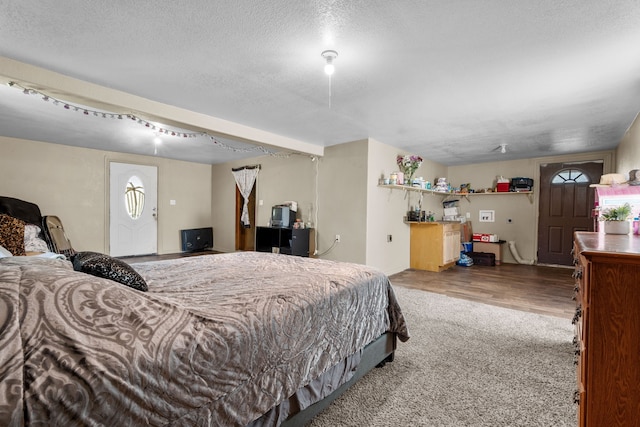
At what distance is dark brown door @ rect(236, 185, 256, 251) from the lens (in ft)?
23.0

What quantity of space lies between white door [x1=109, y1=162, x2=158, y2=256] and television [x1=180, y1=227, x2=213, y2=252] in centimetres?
60

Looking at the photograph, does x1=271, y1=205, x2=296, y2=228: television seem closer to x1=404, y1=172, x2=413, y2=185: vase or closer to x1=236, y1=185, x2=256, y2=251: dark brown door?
x1=236, y1=185, x2=256, y2=251: dark brown door

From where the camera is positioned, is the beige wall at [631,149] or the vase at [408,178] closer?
the beige wall at [631,149]

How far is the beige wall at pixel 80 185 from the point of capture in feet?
16.2

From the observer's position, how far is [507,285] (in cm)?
440

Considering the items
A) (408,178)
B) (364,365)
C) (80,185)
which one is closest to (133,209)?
(80,185)

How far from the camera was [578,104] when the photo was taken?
10.2 feet

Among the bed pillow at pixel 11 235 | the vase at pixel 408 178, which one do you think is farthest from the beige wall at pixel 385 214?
the bed pillow at pixel 11 235

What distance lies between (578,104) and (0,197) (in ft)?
25.7

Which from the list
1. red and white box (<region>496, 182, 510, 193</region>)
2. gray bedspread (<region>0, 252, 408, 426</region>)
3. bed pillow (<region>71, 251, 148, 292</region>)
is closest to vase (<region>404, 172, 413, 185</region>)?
red and white box (<region>496, 182, 510, 193</region>)

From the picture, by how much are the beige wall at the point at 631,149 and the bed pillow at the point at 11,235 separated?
22.6ft

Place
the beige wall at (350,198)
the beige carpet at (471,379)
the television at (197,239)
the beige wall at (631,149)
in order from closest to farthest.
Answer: the beige carpet at (471,379), the beige wall at (631,149), the beige wall at (350,198), the television at (197,239)

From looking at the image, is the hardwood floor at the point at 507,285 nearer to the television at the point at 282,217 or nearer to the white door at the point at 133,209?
the television at the point at 282,217

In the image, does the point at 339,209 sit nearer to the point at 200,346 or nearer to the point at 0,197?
the point at 200,346
